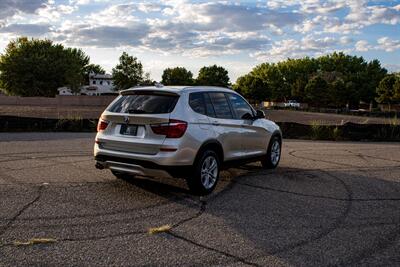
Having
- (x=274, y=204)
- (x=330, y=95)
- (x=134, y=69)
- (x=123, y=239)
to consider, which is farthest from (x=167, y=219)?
(x=330, y=95)

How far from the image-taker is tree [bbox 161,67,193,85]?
315 feet

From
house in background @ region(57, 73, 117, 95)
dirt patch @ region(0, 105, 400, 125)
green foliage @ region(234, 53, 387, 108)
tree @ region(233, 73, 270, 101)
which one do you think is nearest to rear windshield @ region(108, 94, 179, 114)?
dirt patch @ region(0, 105, 400, 125)

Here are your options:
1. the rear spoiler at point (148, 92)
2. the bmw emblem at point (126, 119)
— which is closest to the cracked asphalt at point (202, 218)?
the bmw emblem at point (126, 119)

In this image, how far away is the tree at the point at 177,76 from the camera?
96131 mm

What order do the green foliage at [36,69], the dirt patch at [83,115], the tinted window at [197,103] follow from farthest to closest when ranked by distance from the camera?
the green foliage at [36,69], the dirt patch at [83,115], the tinted window at [197,103]

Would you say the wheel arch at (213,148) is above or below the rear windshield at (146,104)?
below

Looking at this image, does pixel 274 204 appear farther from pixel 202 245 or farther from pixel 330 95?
pixel 330 95

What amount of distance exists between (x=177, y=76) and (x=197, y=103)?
91.2 metres

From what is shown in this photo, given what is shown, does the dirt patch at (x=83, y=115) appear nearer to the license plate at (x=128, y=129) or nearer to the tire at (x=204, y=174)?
the tire at (x=204, y=174)

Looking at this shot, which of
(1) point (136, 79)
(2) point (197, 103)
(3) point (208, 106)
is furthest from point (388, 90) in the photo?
(2) point (197, 103)

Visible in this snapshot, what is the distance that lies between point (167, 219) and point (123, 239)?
0.91 metres

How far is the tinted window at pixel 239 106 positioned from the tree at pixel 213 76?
91.2 m

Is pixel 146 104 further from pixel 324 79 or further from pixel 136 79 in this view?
pixel 324 79

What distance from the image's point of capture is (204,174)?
7.08 m
